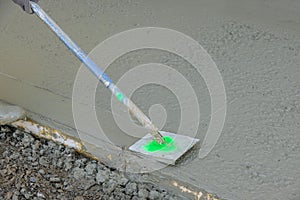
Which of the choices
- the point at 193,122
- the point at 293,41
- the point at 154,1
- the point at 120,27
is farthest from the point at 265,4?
the point at 193,122

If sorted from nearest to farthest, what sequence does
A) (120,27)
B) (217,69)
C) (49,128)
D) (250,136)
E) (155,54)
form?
(250,136) → (49,128) → (217,69) → (155,54) → (120,27)

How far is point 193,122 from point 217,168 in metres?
0.28

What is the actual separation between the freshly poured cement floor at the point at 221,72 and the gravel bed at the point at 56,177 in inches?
5.2

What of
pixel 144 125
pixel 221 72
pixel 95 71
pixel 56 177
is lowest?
pixel 56 177

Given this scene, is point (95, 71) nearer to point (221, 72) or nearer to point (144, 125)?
point (144, 125)

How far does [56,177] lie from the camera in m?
1.85

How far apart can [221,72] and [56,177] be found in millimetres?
934

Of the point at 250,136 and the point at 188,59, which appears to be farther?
the point at 188,59

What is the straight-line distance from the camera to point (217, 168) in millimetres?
1772

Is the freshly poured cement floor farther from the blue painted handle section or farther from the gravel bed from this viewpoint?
the blue painted handle section

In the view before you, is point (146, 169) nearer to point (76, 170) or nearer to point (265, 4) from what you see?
point (76, 170)

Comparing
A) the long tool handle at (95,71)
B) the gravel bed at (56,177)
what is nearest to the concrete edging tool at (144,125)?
the long tool handle at (95,71)

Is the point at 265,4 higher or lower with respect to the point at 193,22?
higher

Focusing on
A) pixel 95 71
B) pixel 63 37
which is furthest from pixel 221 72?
pixel 63 37
